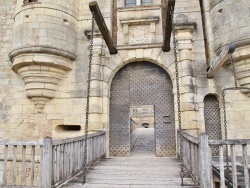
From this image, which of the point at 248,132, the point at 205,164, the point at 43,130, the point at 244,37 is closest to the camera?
the point at 205,164

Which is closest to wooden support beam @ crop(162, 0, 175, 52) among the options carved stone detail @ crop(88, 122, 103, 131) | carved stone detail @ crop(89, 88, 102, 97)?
carved stone detail @ crop(89, 88, 102, 97)

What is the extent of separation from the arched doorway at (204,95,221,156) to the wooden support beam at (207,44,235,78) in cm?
65

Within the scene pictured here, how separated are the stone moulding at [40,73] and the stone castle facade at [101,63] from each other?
0.08 feet

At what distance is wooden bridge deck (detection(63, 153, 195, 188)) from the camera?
10.5 feet

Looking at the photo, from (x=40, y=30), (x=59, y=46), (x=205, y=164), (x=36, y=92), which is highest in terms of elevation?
(x=40, y=30)

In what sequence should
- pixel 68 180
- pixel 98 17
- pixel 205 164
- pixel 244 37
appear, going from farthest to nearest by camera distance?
pixel 244 37 < pixel 98 17 < pixel 68 180 < pixel 205 164

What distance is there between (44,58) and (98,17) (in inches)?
81.0

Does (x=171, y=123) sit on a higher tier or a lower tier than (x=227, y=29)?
lower

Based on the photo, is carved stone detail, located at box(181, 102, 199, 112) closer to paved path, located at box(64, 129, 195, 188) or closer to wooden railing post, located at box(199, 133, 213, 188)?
paved path, located at box(64, 129, 195, 188)

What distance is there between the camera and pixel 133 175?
12.0 feet

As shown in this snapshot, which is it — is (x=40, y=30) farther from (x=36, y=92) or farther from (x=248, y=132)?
(x=248, y=132)

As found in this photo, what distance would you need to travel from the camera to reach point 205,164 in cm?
262

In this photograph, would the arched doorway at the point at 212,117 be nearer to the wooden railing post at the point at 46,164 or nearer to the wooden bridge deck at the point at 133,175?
the wooden bridge deck at the point at 133,175

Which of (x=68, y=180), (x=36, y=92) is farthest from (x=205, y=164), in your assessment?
(x=36, y=92)
